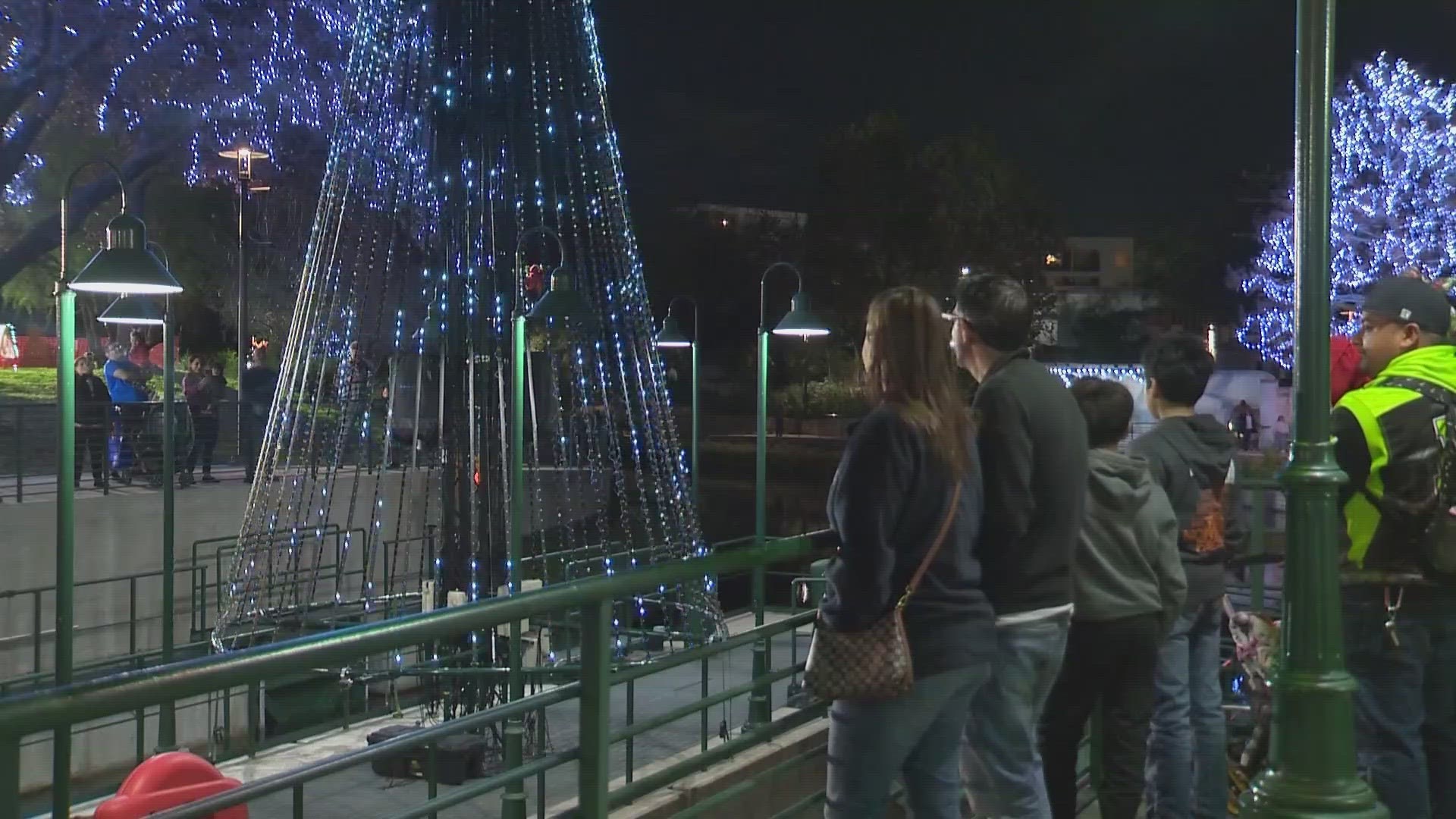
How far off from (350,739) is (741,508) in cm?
2732

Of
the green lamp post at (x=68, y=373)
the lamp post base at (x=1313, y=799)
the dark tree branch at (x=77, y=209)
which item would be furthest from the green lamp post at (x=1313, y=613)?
the dark tree branch at (x=77, y=209)

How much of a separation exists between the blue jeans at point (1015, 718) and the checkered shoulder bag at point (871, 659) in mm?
430

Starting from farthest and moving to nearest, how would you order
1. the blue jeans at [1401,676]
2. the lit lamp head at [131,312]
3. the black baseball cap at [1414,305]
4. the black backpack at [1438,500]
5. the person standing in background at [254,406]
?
the person standing in background at [254,406], the lit lamp head at [131,312], the black baseball cap at [1414,305], the blue jeans at [1401,676], the black backpack at [1438,500]

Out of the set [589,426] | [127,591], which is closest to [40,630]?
[127,591]

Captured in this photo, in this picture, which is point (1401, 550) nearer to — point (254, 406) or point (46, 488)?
point (46, 488)

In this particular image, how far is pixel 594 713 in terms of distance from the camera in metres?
3.24

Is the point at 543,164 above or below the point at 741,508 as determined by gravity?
above

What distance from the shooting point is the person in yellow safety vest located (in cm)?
401

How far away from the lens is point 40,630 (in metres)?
12.1

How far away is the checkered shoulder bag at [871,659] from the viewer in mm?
2932

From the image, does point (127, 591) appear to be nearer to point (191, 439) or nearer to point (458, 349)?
point (191, 439)

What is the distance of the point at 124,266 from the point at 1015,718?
18.4 ft

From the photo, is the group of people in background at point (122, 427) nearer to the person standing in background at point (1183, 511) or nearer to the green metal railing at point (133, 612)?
the green metal railing at point (133, 612)

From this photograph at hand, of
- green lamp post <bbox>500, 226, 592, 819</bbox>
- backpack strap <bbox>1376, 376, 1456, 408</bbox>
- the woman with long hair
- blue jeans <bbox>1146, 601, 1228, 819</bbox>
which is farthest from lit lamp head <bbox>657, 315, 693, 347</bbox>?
the woman with long hair
